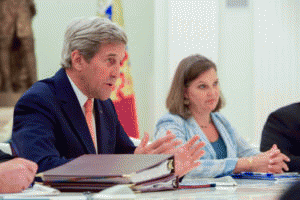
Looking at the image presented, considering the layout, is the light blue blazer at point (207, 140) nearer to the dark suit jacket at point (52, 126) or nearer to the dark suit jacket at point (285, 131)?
the dark suit jacket at point (285, 131)

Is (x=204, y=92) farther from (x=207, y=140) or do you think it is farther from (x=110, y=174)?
(x=110, y=174)

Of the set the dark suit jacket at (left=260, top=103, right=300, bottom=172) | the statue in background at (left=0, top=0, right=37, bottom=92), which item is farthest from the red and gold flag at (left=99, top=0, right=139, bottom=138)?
the dark suit jacket at (left=260, top=103, right=300, bottom=172)

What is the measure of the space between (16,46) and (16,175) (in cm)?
527

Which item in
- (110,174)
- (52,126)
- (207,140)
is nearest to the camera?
(110,174)

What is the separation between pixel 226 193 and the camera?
1.40 meters

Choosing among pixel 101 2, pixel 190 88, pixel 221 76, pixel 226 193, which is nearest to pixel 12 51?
pixel 101 2

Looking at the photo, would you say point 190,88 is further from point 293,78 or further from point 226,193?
point 293,78

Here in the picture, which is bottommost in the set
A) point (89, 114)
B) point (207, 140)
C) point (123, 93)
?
point (123, 93)

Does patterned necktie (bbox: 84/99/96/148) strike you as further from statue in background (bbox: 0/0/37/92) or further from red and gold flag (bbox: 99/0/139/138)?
statue in background (bbox: 0/0/37/92)

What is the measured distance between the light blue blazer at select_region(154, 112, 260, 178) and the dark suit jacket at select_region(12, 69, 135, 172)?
68 cm

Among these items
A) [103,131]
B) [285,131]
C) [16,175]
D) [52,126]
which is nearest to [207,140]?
[285,131]

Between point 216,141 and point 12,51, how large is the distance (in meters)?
3.95

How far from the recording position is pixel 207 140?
10.2 feet

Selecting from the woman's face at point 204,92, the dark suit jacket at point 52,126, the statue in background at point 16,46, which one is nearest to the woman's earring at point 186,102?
the woman's face at point 204,92
